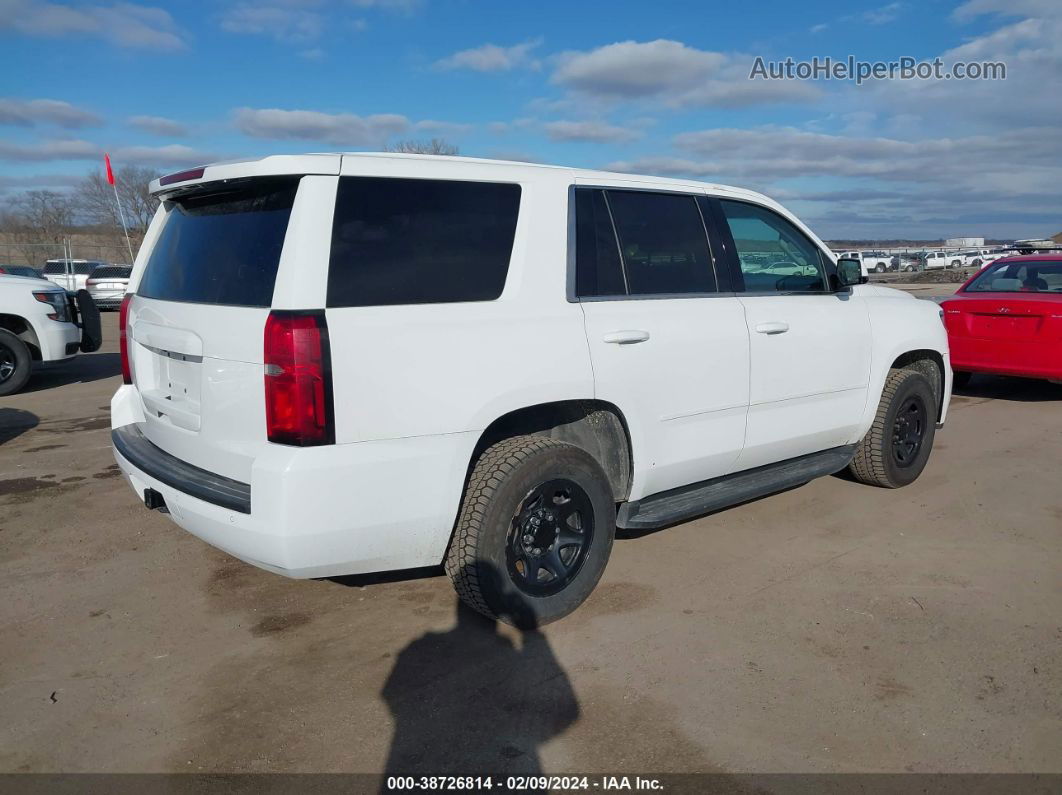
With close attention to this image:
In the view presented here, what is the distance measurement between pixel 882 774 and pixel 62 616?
3.47 meters

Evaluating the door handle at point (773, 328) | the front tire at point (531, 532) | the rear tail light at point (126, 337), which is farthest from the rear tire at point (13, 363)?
the door handle at point (773, 328)

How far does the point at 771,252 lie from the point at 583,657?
2.61 meters

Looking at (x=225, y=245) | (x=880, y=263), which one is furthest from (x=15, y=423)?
(x=880, y=263)

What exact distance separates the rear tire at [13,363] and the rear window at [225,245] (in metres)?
6.79

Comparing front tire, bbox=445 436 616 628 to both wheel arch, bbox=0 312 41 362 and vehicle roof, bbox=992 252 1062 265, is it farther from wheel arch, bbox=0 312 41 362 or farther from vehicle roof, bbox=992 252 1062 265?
wheel arch, bbox=0 312 41 362

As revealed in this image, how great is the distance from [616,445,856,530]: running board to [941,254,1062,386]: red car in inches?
166

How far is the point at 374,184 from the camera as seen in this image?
10.5 feet

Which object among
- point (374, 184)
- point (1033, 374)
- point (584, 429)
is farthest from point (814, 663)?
point (1033, 374)

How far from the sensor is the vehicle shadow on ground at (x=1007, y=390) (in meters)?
9.30

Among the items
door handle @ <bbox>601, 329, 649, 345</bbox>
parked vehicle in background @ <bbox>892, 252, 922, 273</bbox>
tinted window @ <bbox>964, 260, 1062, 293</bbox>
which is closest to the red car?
tinted window @ <bbox>964, 260, 1062, 293</bbox>

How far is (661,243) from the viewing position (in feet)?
13.6

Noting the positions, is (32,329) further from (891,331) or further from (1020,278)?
(1020,278)

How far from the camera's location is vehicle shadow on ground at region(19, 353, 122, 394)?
1058cm

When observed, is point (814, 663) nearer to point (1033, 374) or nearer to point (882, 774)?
point (882, 774)
